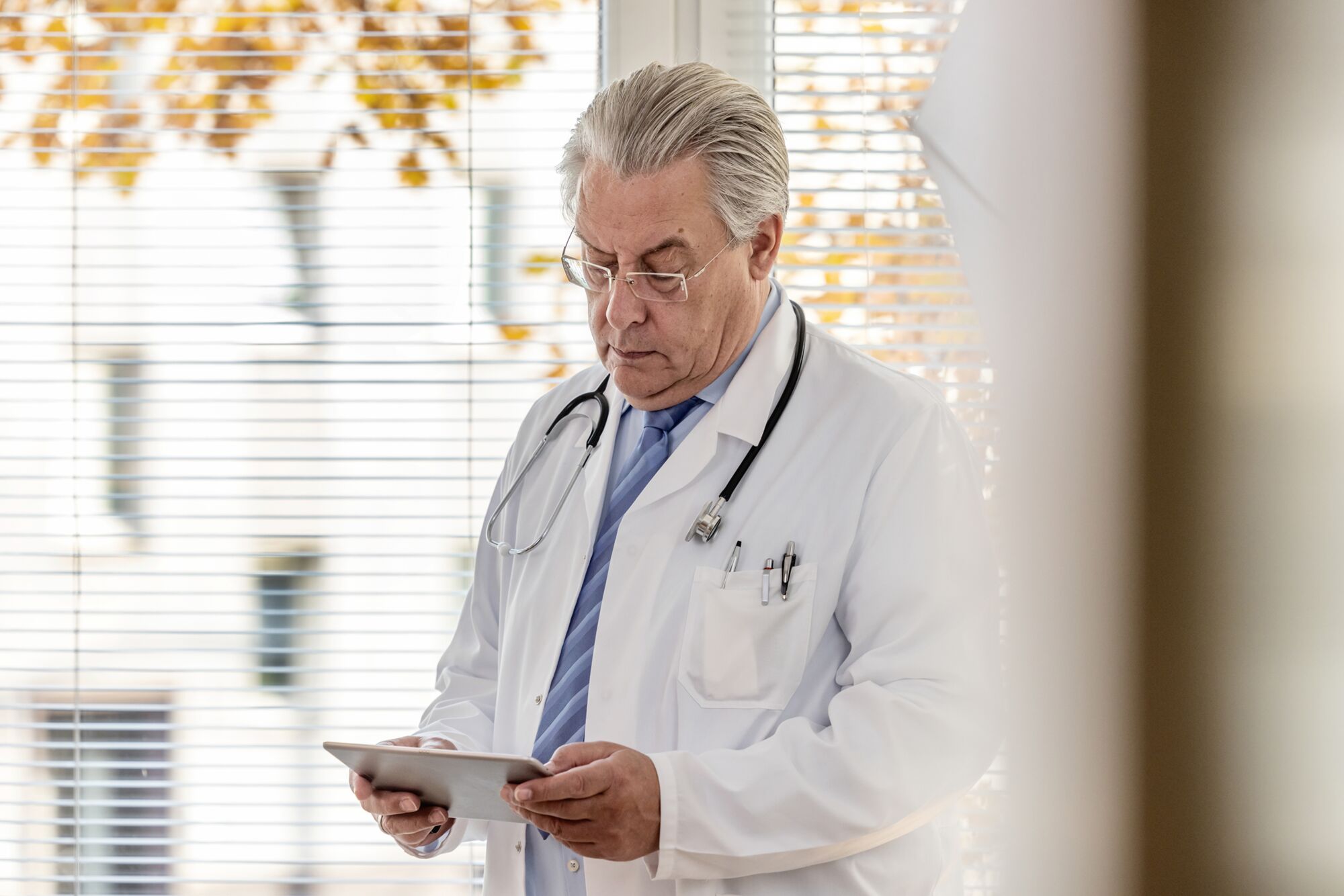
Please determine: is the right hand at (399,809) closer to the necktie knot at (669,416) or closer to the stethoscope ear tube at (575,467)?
the stethoscope ear tube at (575,467)

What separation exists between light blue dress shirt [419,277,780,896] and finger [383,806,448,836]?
0.11 metres

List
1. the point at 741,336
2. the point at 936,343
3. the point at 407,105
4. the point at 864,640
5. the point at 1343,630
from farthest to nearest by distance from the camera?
the point at 407,105
the point at 741,336
the point at 864,640
the point at 936,343
the point at 1343,630

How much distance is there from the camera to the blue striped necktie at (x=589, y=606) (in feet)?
4.45

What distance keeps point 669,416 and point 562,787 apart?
1.82ft

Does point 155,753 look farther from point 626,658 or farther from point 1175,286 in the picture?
point 1175,286

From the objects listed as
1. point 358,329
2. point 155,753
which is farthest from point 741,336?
point 155,753

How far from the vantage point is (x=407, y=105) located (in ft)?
6.20

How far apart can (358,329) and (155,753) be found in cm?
→ 85

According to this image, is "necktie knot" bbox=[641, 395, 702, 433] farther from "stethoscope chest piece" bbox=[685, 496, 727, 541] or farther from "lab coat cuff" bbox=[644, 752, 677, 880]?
"lab coat cuff" bbox=[644, 752, 677, 880]

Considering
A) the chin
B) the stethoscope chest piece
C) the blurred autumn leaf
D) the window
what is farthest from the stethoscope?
the window

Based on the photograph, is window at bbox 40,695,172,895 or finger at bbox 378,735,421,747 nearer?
finger at bbox 378,735,421,747

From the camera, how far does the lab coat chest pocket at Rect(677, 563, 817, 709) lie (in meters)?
1.25

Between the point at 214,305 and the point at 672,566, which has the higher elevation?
the point at 214,305

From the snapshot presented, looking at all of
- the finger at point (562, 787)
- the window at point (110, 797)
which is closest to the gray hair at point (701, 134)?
the finger at point (562, 787)
